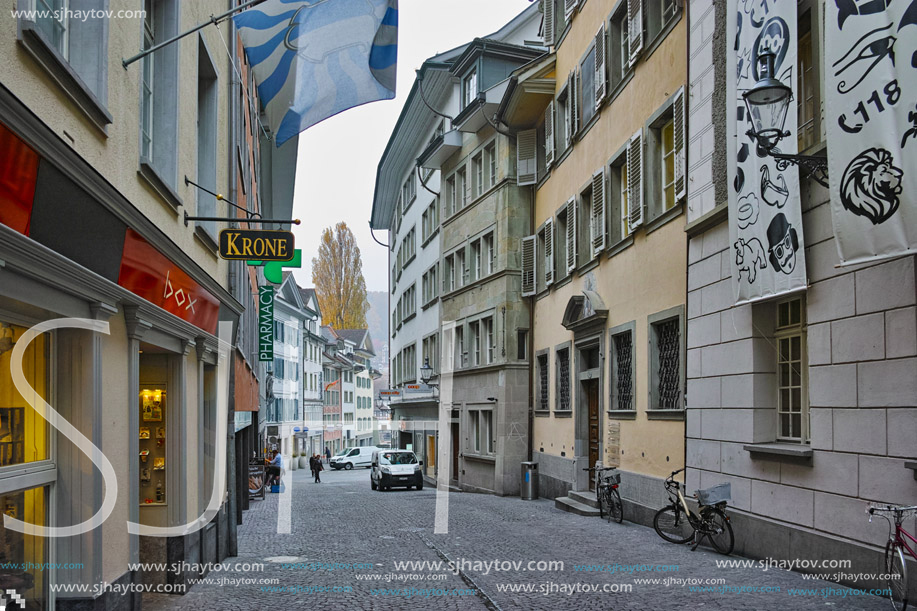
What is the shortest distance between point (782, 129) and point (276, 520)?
13935 mm

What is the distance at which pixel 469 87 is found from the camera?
3331cm

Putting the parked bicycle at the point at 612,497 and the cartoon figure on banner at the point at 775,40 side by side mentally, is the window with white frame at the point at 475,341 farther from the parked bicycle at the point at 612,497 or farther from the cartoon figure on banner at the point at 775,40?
the cartoon figure on banner at the point at 775,40

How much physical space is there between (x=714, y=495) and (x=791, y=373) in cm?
200

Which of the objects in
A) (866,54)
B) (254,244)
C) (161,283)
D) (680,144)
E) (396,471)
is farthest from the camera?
(396,471)

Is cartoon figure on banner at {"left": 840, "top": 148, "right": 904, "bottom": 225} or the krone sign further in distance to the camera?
the krone sign

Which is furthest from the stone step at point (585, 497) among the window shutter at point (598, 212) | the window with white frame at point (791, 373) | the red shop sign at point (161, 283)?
the red shop sign at point (161, 283)

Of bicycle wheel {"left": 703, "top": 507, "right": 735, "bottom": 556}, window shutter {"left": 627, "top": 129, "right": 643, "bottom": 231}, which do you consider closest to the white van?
window shutter {"left": 627, "top": 129, "right": 643, "bottom": 231}

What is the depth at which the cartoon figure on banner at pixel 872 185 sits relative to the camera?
7715 millimetres

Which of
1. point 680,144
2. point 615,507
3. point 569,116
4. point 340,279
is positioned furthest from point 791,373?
point 340,279

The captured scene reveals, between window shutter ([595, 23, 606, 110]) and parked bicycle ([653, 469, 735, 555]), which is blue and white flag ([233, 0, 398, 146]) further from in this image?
window shutter ([595, 23, 606, 110])

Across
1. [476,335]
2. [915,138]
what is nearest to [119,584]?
[915,138]

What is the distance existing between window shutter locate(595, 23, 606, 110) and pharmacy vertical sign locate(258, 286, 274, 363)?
12.1 metres

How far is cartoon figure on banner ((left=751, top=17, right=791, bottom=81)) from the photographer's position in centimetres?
1042

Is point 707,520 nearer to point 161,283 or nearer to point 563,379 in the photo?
point 161,283
